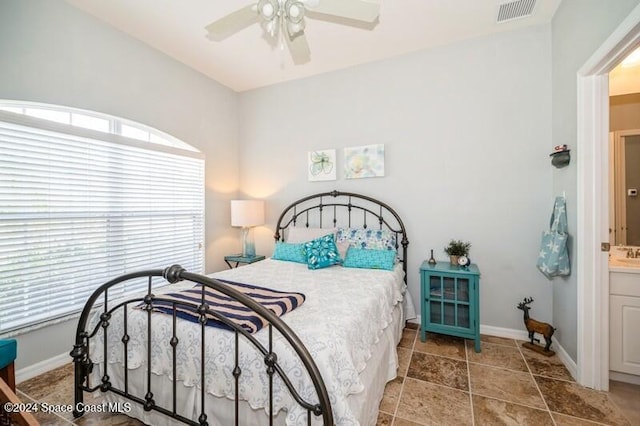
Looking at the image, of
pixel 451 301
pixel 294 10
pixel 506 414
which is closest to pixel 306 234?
pixel 451 301

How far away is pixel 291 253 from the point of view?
302 cm

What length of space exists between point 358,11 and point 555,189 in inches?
87.1

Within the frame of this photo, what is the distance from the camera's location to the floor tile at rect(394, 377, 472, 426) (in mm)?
1652

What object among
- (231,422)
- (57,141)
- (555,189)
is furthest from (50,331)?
(555,189)

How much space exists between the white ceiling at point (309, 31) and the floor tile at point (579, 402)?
2.93 metres

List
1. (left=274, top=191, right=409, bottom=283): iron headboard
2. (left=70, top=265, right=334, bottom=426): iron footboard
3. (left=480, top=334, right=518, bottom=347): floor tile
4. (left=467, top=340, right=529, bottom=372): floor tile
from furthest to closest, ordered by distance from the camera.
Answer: (left=274, top=191, right=409, bottom=283): iron headboard < (left=480, top=334, right=518, bottom=347): floor tile < (left=467, top=340, right=529, bottom=372): floor tile < (left=70, top=265, right=334, bottom=426): iron footboard

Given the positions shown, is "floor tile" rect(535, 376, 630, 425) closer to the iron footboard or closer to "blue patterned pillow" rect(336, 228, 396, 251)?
"blue patterned pillow" rect(336, 228, 396, 251)

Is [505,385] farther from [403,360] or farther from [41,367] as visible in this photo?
[41,367]

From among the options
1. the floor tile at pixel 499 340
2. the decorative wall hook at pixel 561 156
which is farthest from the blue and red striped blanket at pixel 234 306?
the decorative wall hook at pixel 561 156

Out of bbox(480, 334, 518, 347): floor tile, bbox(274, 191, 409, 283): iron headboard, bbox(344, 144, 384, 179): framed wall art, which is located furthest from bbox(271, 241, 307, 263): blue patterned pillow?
bbox(480, 334, 518, 347): floor tile

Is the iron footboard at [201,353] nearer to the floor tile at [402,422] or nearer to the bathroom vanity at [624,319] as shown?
the floor tile at [402,422]

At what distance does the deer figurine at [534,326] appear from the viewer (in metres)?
2.32

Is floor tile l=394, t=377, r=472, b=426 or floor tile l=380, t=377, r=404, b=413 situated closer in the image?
floor tile l=394, t=377, r=472, b=426

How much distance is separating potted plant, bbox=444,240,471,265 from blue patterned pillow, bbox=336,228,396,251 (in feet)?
1.80
